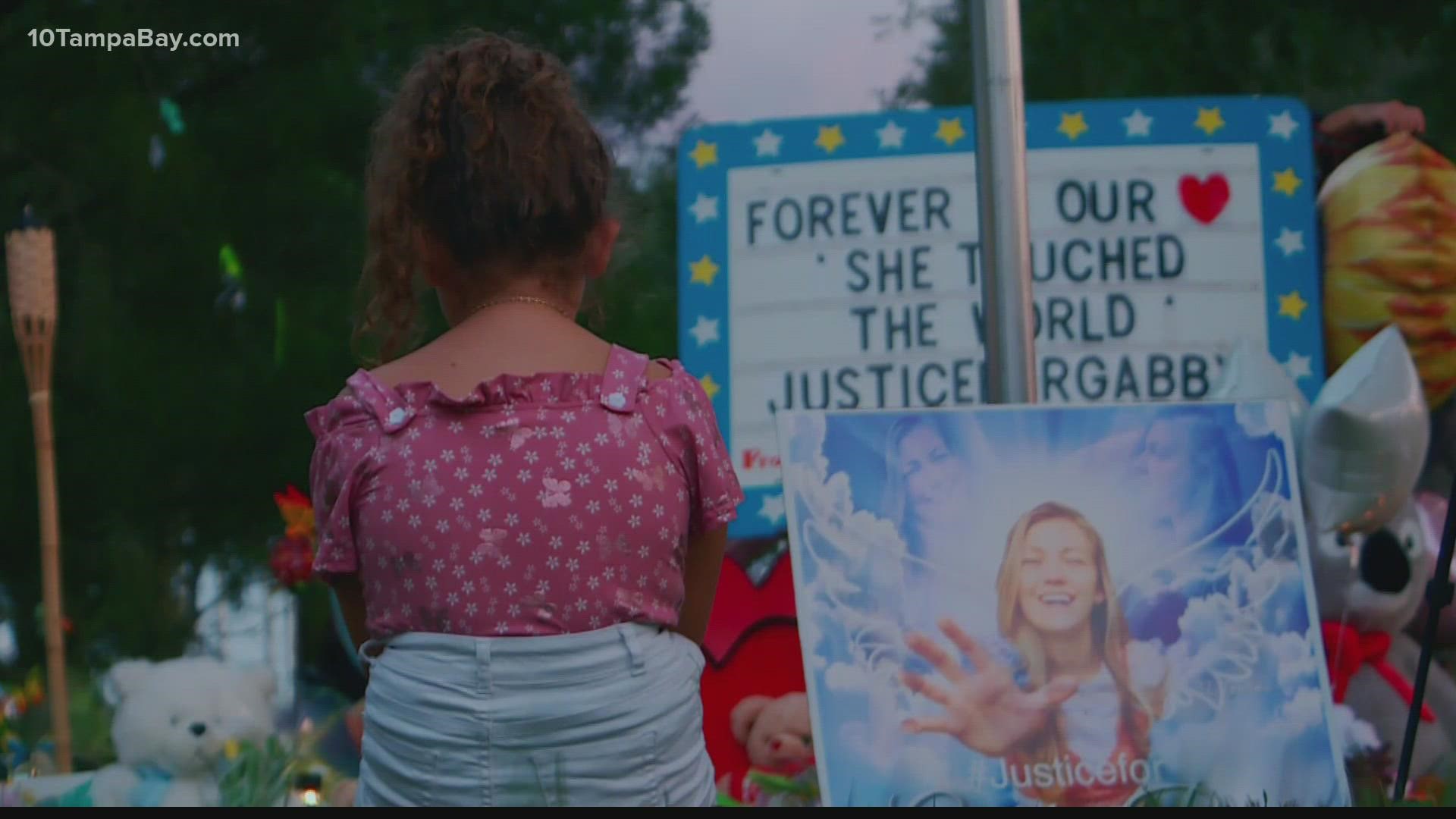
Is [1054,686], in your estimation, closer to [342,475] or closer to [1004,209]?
[1004,209]

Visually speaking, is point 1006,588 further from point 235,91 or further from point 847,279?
point 235,91

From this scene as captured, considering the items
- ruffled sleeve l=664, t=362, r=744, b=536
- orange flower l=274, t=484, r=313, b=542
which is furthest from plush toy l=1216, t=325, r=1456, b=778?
orange flower l=274, t=484, r=313, b=542

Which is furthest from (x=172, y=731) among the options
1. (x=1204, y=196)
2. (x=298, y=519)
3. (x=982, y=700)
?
(x=1204, y=196)

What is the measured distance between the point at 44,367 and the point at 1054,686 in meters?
2.01

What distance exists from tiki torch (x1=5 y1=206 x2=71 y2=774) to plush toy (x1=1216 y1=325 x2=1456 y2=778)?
2.12m

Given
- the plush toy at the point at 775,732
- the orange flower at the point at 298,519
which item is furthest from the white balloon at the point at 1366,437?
the orange flower at the point at 298,519

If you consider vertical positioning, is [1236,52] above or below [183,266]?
above

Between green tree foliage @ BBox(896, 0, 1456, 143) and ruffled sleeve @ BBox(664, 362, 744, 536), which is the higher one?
green tree foliage @ BBox(896, 0, 1456, 143)

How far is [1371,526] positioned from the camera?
3.09 meters

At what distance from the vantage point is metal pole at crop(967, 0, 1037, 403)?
2439 mm

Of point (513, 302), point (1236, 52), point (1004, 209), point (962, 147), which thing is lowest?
point (513, 302)

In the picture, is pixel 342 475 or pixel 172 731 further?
pixel 172 731

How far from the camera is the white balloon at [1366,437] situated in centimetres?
282

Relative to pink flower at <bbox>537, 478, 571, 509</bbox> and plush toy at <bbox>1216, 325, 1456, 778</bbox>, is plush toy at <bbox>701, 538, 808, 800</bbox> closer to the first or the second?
plush toy at <bbox>1216, 325, 1456, 778</bbox>
